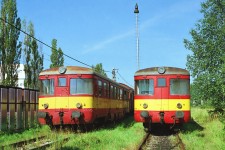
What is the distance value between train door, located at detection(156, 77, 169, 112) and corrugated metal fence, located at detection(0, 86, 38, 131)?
7.33 meters

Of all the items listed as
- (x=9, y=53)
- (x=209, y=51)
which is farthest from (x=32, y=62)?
(x=209, y=51)

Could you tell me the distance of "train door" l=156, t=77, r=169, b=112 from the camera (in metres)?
16.3

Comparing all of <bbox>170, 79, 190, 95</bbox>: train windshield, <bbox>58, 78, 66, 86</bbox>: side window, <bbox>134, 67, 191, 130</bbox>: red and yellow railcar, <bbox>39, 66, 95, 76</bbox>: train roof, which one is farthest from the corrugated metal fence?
<bbox>170, 79, 190, 95</bbox>: train windshield

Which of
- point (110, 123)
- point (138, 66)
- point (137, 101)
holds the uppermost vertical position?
point (138, 66)

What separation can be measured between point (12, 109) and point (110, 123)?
7.49 metres

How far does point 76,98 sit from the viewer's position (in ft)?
55.7

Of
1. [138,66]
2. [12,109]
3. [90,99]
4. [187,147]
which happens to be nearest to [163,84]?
[90,99]

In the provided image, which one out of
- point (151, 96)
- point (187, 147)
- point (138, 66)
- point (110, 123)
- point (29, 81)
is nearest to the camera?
point (187, 147)

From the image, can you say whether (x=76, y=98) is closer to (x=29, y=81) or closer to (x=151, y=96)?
(x=151, y=96)

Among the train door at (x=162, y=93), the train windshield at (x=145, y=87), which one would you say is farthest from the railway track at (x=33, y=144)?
the train door at (x=162, y=93)

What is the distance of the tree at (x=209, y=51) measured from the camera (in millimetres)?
24688

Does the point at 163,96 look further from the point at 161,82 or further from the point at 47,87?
the point at 47,87

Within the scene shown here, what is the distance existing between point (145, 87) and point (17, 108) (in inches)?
276

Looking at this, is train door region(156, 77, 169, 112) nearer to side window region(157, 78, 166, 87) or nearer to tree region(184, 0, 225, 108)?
side window region(157, 78, 166, 87)
